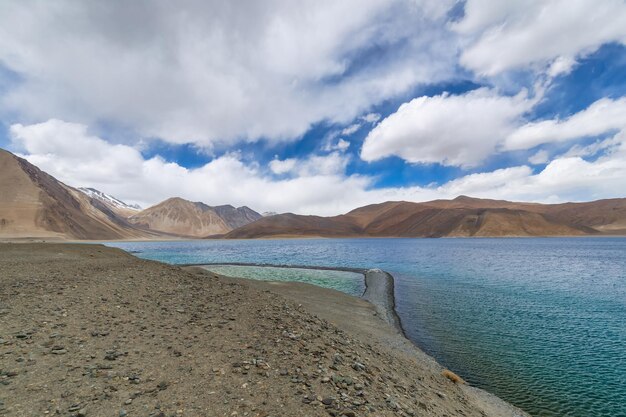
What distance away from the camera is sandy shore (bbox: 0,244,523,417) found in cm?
654

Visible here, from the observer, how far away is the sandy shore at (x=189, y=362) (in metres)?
6.54

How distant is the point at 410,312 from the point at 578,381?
A: 1228 cm

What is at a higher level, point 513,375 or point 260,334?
point 260,334

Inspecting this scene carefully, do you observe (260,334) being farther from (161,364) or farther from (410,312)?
(410,312)

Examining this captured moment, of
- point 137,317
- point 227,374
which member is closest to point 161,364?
point 227,374

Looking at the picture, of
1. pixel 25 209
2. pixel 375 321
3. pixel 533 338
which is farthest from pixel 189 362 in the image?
Answer: pixel 25 209

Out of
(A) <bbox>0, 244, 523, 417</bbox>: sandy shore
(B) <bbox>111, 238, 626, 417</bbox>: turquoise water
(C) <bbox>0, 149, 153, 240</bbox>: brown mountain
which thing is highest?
(C) <bbox>0, 149, 153, 240</bbox>: brown mountain

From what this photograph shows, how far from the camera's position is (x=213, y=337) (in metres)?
10.1

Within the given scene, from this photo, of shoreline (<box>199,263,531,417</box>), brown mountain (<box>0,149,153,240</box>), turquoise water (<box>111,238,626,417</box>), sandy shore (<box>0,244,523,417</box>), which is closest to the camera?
sandy shore (<box>0,244,523,417</box>)

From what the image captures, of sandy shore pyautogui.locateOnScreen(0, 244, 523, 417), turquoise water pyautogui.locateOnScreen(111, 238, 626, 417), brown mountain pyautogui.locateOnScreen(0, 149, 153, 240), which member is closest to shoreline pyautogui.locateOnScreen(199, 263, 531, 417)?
sandy shore pyautogui.locateOnScreen(0, 244, 523, 417)

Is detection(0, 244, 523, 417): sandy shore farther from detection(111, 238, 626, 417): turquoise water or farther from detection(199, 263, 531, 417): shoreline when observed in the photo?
detection(111, 238, 626, 417): turquoise water

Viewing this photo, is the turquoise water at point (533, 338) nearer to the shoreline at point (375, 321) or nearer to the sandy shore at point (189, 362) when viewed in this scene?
the shoreline at point (375, 321)

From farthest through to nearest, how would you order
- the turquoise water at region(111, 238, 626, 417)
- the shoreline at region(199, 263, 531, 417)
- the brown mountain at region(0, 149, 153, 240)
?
the brown mountain at region(0, 149, 153, 240), the turquoise water at region(111, 238, 626, 417), the shoreline at region(199, 263, 531, 417)

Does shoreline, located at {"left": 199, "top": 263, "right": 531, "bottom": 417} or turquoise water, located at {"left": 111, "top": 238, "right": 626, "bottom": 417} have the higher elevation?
shoreline, located at {"left": 199, "top": 263, "right": 531, "bottom": 417}
